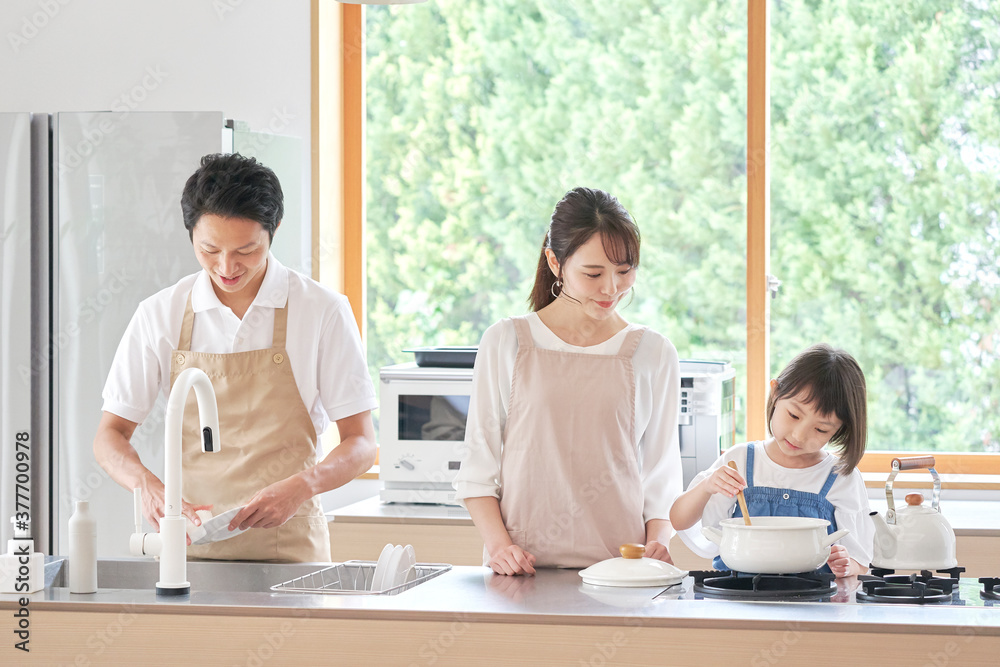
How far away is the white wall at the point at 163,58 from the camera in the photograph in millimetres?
3078

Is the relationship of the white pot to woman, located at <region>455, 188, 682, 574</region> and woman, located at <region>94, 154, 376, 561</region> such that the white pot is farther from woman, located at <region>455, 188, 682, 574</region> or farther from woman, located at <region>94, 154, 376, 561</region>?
woman, located at <region>94, 154, 376, 561</region>

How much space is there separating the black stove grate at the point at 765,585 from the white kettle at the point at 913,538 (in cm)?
9

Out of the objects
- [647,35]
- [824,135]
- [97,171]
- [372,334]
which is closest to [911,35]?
[824,135]

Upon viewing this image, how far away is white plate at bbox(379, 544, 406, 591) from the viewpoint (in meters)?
1.60

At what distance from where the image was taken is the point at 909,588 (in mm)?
1413

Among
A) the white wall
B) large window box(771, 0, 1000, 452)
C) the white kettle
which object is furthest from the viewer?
large window box(771, 0, 1000, 452)

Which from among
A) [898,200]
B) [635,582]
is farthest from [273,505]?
[898,200]

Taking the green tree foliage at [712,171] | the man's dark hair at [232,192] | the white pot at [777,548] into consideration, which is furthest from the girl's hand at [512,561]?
the green tree foliage at [712,171]

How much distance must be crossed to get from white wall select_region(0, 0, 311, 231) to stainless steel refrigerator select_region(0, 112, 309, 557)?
0.53 m

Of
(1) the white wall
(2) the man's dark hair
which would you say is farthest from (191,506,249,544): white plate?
(1) the white wall

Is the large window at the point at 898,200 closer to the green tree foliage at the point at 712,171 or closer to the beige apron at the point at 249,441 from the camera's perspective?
the green tree foliage at the point at 712,171

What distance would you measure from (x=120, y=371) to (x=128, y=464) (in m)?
0.19

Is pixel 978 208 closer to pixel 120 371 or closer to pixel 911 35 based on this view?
pixel 911 35

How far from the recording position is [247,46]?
3.34 m
